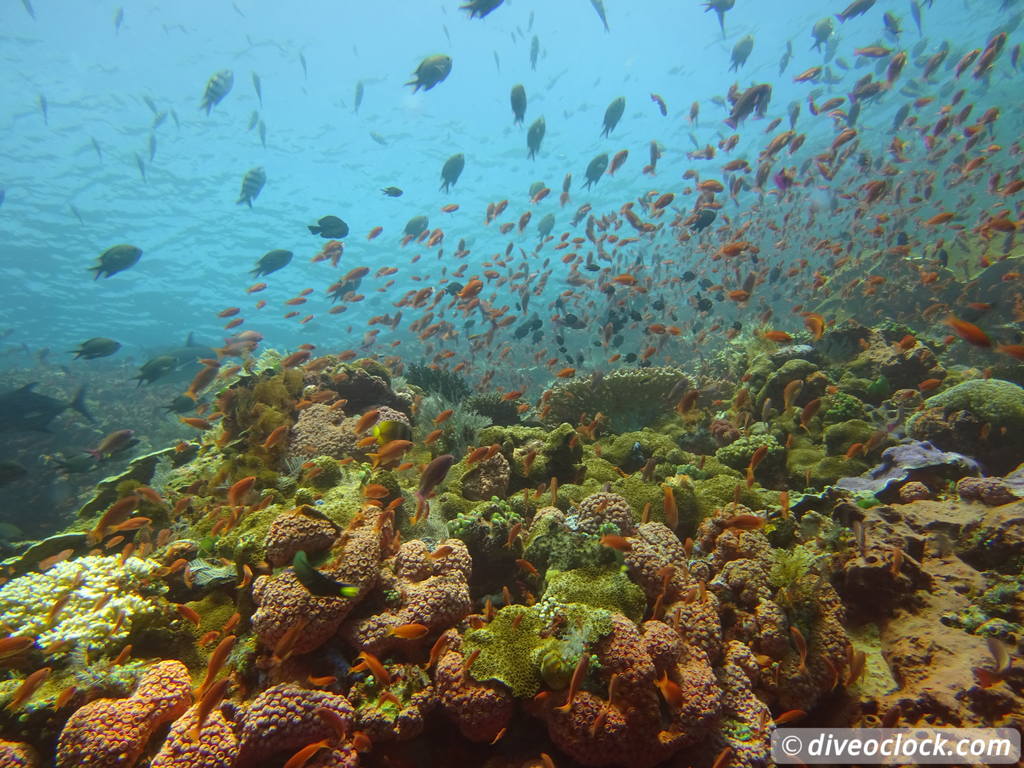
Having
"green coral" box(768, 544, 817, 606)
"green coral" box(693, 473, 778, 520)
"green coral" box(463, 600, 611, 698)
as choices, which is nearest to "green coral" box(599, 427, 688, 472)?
"green coral" box(693, 473, 778, 520)

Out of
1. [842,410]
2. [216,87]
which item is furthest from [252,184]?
[842,410]

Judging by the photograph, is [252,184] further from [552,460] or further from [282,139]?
[282,139]

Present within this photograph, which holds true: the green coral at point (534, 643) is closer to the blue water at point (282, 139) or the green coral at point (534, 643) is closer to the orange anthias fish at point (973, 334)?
the orange anthias fish at point (973, 334)

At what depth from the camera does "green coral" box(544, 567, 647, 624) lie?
3742 millimetres

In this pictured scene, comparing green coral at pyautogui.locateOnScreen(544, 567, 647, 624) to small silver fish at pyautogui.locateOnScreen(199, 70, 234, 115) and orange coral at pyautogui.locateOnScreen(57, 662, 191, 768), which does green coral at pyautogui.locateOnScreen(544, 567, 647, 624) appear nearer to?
orange coral at pyautogui.locateOnScreen(57, 662, 191, 768)

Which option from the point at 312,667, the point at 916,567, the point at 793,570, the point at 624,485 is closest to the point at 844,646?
the point at 793,570

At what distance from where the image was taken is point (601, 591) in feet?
12.5

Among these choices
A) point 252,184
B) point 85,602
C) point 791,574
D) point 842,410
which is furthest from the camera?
point 252,184

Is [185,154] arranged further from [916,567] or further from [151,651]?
[916,567]

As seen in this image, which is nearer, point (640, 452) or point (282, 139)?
point (640, 452)

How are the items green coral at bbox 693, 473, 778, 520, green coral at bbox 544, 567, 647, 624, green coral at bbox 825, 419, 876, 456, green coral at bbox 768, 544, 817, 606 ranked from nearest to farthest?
green coral at bbox 544, 567, 647, 624 < green coral at bbox 768, 544, 817, 606 < green coral at bbox 693, 473, 778, 520 < green coral at bbox 825, 419, 876, 456

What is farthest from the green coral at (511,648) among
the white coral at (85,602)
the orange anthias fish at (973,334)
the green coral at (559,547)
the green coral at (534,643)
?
the orange anthias fish at (973,334)

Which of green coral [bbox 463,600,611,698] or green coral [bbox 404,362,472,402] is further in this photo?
green coral [bbox 404,362,472,402]

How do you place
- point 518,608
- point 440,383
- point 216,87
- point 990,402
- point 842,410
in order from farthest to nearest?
point 216,87 → point 440,383 → point 842,410 → point 990,402 → point 518,608
